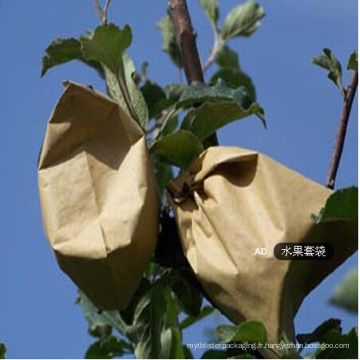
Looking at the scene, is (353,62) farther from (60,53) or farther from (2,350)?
(2,350)

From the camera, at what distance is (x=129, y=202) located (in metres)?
0.89

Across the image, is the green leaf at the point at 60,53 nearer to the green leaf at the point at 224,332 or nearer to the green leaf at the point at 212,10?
the green leaf at the point at 224,332

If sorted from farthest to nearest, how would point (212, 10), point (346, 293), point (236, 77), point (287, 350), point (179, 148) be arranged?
point (212, 10) < point (236, 77) < point (179, 148) < point (287, 350) < point (346, 293)

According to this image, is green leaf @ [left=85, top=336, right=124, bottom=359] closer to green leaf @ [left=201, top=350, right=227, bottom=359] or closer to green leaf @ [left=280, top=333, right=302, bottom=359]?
green leaf @ [left=201, top=350, right=227, bottom=359]

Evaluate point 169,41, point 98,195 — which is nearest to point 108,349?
point 98,195

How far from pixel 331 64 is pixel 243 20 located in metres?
0.87

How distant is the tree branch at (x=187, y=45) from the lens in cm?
108

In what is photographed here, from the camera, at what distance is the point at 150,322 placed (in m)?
1.00

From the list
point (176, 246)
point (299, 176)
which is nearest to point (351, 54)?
point (299, 176)

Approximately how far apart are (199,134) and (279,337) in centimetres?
26

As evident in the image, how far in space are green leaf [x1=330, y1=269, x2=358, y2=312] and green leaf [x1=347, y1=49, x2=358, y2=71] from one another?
2.51 feet

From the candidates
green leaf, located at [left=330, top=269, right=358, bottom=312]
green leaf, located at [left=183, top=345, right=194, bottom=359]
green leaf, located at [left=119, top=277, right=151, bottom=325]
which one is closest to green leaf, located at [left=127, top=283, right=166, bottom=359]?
green leaf, located at [left=119, top=277, right=151, bottom=325]

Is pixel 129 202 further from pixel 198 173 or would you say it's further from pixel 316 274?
pixel 316 274

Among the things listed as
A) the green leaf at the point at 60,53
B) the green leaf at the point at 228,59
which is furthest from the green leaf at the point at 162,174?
the green leaf at the point at 228,59
